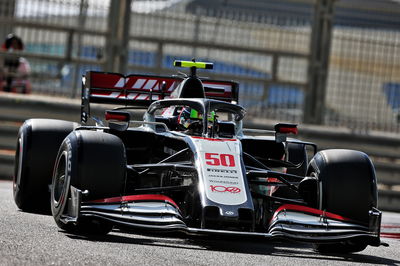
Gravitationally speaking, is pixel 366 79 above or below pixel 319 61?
below

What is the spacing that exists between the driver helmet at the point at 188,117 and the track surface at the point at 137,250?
117cm

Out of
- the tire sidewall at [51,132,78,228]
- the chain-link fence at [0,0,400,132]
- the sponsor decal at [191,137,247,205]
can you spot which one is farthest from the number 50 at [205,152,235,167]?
the chain-link fence at [0,0,400,132]

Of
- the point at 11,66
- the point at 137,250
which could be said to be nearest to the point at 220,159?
the point at 137,250

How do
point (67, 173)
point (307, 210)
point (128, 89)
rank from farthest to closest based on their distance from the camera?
1. point (128, 89)
2. point (307, 210)
3. point (67, 173)

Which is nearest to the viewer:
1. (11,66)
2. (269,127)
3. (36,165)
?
(36,165)

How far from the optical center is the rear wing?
1014 centimetres

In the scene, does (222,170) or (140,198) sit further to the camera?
(222,170)

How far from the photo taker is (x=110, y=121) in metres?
8.16

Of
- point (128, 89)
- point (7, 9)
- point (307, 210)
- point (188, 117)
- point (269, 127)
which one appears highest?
point (7, 9)

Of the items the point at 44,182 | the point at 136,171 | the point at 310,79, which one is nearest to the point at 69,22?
the point at 310,79

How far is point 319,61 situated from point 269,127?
4.82 feet

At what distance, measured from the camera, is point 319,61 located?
1415cm

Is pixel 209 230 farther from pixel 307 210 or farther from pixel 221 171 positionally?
pixel 307 210

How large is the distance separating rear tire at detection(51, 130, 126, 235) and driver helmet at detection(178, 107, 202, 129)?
4.13 feet
